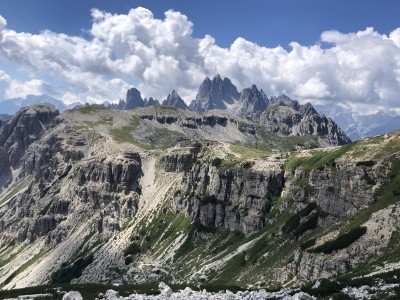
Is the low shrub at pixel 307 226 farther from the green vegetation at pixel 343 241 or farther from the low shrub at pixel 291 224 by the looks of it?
the green vegetation at pixel 343 241

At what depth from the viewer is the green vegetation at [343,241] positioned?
4688 inches

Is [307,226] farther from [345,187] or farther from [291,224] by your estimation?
[345,187]

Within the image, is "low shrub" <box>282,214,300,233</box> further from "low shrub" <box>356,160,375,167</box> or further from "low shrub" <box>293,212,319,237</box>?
"low shrub" <box>356,160,375,167</box>

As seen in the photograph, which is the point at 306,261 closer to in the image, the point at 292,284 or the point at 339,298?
the point at 292,284

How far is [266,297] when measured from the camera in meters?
56.3

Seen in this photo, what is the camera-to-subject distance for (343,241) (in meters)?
121

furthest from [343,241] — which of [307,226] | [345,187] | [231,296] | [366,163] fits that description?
[231,296]

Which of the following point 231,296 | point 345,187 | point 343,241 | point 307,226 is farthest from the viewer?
point 307,226

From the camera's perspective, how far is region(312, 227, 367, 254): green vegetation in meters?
119

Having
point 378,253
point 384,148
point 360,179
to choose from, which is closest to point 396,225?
point 378,253

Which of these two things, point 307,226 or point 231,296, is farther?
point 307,226

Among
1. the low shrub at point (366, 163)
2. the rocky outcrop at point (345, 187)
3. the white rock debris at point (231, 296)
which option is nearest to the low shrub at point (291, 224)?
the rocky outcrop at point (345, 187)

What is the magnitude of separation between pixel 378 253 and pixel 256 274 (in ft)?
163

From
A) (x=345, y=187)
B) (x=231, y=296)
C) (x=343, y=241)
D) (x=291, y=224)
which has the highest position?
(x=345, y=187)
